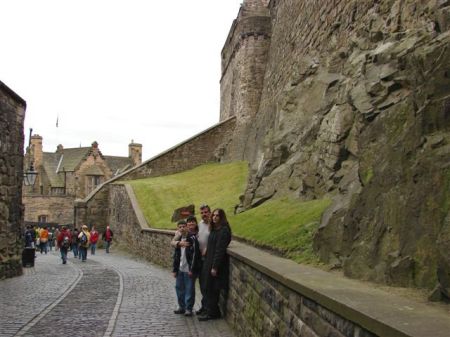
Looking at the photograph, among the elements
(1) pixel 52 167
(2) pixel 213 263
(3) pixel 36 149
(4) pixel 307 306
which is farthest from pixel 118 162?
(4) pixel 307 306

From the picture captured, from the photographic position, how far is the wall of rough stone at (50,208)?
63909mm

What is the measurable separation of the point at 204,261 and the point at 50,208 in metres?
59.2

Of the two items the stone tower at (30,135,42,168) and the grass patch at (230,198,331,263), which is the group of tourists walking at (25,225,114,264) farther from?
the stone tower at (30,135,42,168)

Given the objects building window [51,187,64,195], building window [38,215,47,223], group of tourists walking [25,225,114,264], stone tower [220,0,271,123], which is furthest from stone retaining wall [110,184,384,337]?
building window [51,187,64,195]

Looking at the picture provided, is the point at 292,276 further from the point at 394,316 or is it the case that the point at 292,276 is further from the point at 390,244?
the point at 394,316

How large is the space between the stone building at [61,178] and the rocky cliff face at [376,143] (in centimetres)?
5407

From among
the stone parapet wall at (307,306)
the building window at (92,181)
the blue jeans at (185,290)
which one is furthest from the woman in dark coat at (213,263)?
the building window at (92,181)

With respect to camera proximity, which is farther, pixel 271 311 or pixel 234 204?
pixel 234 204

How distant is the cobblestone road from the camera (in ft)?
27.3

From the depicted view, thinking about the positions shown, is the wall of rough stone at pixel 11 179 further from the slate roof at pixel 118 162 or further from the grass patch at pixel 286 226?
the slate roof at pixel 118 162

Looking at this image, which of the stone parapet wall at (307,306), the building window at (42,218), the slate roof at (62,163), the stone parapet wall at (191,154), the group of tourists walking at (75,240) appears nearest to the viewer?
the stone parapet wall at (307,306)

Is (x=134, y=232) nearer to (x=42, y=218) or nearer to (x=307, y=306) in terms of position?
(x=307, y=306)

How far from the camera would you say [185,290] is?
998 centimetres

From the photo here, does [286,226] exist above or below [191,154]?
below
